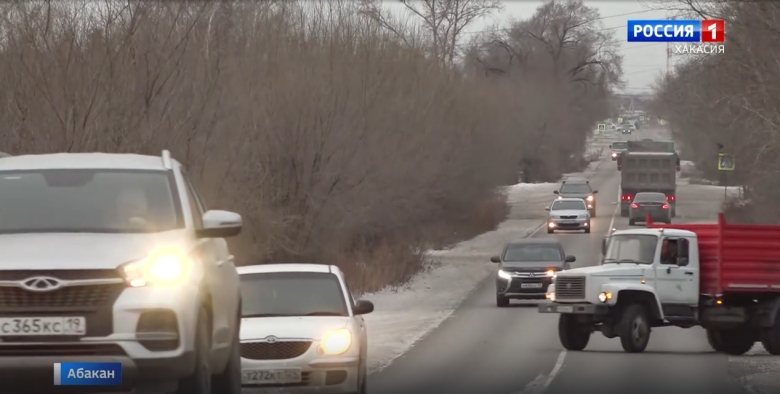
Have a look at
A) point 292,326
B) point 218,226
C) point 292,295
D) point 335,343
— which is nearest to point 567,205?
point 292,295

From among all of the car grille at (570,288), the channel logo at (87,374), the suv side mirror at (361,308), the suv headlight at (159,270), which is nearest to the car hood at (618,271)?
the car grille at (570,288)

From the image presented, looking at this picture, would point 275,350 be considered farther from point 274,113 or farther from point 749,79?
point 749,79

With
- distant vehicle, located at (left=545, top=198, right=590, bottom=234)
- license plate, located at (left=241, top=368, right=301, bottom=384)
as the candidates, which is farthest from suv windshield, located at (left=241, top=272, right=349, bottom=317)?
distant vehicle, located at (left=545, top=198, right=590, bottom=234)

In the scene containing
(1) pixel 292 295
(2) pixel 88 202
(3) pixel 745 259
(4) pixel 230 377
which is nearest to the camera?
(2) pixel 88 202

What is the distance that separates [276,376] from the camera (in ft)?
45.2

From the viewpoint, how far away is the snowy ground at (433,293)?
25.5m

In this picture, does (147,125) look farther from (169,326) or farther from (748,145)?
(748,145)

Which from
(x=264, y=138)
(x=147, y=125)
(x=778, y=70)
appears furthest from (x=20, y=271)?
(x=778, y=70)

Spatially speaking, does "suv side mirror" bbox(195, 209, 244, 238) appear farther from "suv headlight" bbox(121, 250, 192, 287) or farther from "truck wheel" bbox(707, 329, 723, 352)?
"truck wheel" bbox(707, 329, 723, 352)

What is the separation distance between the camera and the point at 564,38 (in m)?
105

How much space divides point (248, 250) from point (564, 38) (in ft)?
253

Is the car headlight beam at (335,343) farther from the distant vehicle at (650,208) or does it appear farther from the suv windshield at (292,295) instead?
the distant vehicle at (650,208)

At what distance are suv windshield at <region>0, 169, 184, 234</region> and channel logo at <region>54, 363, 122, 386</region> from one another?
1.08 m

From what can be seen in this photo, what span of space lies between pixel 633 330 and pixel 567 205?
123 feet
